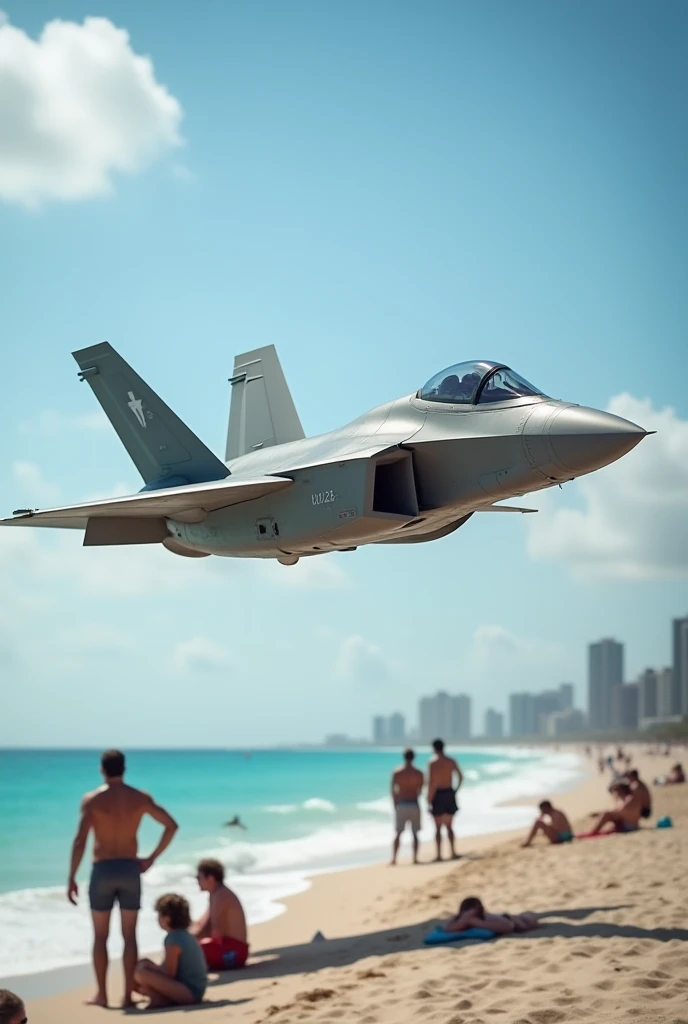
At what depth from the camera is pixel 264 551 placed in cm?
904

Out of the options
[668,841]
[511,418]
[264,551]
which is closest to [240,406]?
[264,551]

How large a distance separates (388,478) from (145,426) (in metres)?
3.95

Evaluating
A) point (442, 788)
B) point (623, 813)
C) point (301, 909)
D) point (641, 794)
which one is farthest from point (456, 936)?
point (641, 794)

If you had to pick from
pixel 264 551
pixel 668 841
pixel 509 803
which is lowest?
pixel 509 803

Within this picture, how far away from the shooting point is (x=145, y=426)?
37.4 ft

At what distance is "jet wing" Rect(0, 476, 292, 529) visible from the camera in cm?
877

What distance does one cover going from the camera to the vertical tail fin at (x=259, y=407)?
12031mm

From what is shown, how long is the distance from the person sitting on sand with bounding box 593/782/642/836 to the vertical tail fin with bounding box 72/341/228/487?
11.1m

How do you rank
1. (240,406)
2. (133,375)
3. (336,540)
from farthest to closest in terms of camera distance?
1. (240,406)
2. (133,375)
3. (336,540)

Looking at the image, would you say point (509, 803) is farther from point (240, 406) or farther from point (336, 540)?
point (336, 540)

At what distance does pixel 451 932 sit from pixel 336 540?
14.0 ft

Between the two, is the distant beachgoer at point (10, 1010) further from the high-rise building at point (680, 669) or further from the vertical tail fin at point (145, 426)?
the high-rise building at point (680, 669)

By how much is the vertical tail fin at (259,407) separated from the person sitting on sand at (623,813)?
33.6 ft

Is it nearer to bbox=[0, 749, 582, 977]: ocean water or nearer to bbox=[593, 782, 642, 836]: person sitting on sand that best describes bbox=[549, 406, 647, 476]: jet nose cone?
bbox=[0, 749, 582, 977]: ocean water
